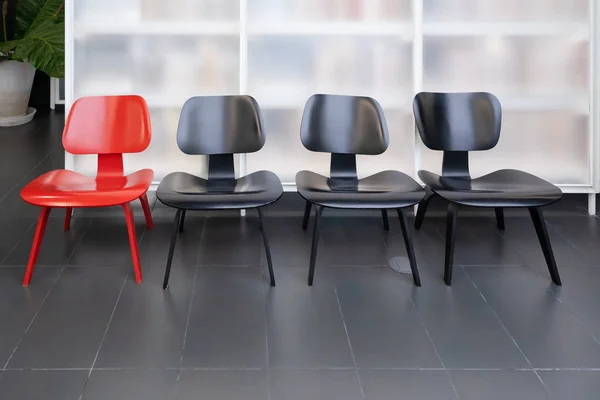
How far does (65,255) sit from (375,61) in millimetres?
2139

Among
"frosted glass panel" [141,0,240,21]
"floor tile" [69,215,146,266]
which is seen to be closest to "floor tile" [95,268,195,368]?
"floor tile" [69,215,146,266]

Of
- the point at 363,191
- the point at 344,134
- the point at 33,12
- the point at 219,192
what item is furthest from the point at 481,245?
the point at 33,12

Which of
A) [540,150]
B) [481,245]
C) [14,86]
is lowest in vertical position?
[481,245]

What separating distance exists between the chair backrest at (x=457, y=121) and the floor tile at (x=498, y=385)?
159cm

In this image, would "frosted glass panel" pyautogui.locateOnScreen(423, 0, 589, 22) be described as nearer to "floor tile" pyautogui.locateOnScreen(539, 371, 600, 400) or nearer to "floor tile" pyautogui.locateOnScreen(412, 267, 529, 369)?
"floor tile" pyautogui.locateOnScreen(412, 267, 529, 369)

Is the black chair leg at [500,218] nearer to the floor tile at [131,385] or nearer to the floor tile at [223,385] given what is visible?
the floor tile at [223,385]

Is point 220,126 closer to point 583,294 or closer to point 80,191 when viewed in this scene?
point 80,191

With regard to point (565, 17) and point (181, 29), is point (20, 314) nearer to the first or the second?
point (181, 29)

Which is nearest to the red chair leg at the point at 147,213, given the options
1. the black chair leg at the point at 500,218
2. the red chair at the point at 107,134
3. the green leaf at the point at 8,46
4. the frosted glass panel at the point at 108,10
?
the red chair at the point at 107,134

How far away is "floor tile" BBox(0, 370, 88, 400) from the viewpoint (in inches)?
90.0

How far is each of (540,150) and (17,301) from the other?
313 cm

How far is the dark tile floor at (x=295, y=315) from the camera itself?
2.39 m

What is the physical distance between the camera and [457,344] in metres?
2.66

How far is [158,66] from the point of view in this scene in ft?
13.6
